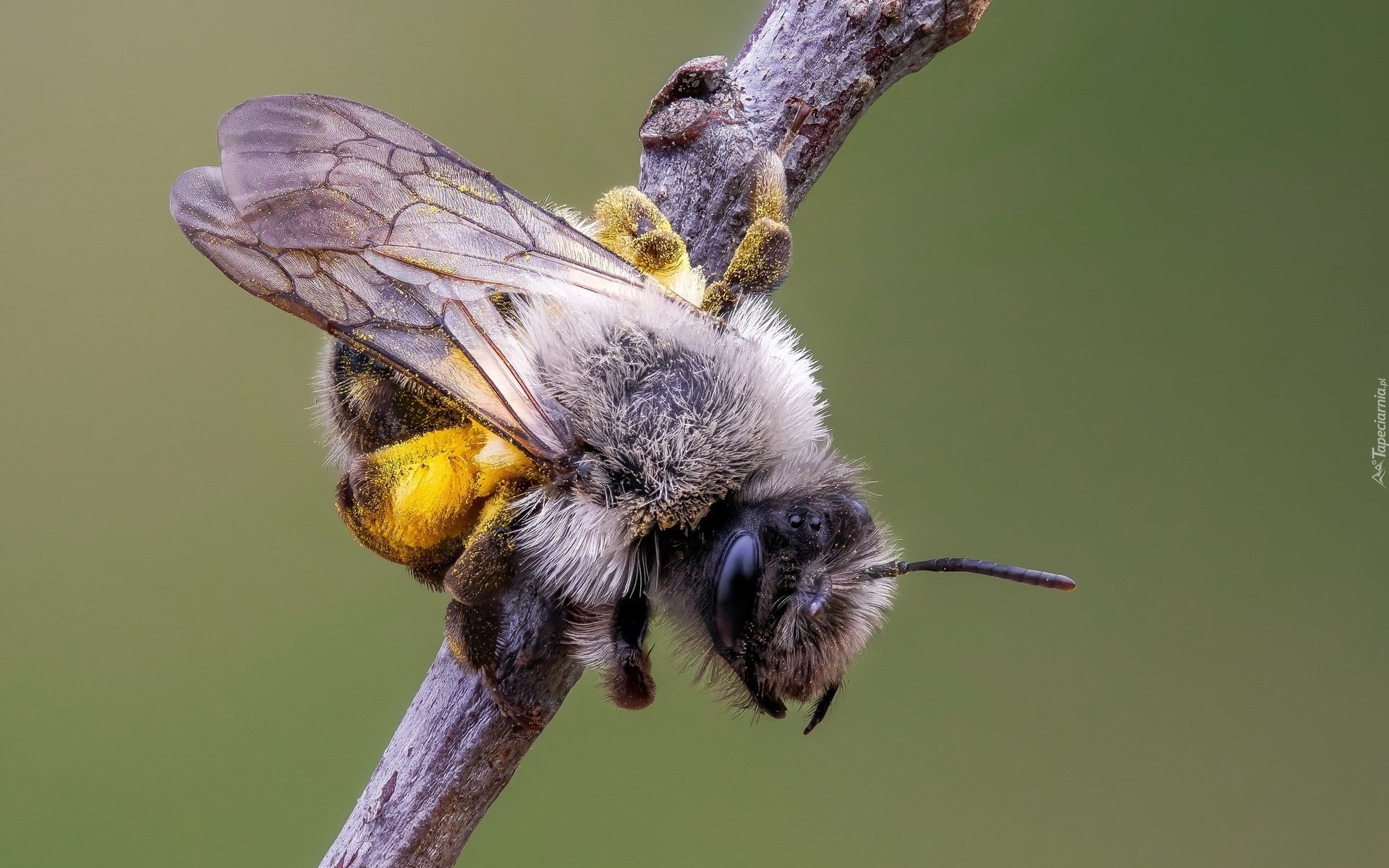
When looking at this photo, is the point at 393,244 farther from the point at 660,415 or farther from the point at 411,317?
the point at 660,415

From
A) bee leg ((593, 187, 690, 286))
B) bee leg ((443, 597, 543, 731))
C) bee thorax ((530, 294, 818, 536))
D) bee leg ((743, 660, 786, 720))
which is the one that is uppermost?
bee leg ((593, 187, 690, 286))

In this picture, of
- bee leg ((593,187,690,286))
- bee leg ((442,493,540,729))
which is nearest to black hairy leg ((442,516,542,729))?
bee leg ((442,493,540,729))

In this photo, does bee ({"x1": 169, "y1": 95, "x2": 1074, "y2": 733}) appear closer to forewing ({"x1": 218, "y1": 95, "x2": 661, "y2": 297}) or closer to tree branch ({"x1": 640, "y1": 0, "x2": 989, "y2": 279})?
forewing ({"x1": 218, "y1": 95, "x2": 661, "y2": 297})

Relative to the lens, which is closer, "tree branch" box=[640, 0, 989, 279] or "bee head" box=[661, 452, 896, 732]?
"bee head" box=[661, 452, 896, 732]

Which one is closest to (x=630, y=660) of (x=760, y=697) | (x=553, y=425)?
(x=760, y=697)

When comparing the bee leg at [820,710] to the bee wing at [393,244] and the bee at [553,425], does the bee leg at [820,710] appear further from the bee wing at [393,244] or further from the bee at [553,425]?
the bee wing at [393,244]

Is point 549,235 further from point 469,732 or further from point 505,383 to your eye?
point 469,732
